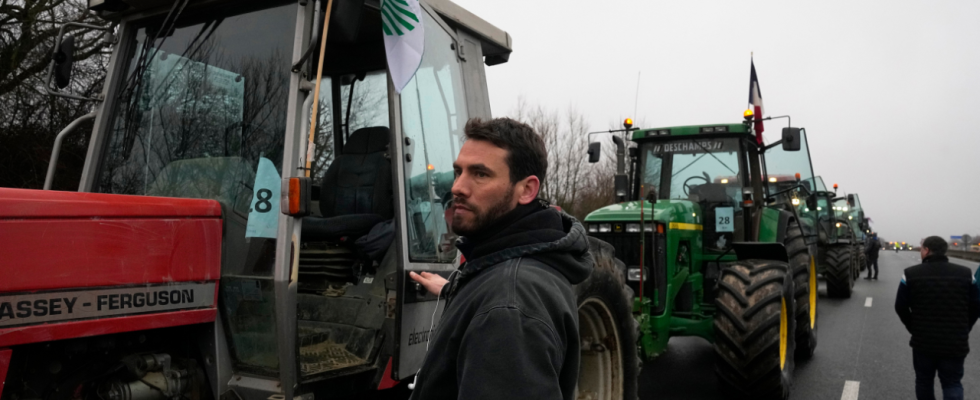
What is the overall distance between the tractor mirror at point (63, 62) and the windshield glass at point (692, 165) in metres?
5.58

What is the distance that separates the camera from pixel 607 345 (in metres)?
4.27

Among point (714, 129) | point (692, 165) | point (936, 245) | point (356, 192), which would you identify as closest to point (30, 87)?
point (356, 192)

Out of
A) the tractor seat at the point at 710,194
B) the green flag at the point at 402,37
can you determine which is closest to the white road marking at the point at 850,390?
the tractor seat at the point at 710,194

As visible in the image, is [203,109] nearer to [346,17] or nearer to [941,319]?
[346,17]

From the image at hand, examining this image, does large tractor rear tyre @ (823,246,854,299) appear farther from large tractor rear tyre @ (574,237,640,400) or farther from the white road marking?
large tractor rear tyre @ (574,237,640,400)

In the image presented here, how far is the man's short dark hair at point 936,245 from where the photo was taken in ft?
18.4

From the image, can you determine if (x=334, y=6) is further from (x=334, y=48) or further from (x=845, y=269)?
(x=845, y=269)

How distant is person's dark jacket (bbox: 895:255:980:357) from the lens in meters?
5.27

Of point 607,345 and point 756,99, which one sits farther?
point 756,99

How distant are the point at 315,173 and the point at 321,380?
4.55ft

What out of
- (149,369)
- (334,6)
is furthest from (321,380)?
(334,6)

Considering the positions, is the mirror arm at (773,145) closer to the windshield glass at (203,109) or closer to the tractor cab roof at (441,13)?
the tractor cab roof at (441,13)

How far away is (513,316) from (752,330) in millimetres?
4716

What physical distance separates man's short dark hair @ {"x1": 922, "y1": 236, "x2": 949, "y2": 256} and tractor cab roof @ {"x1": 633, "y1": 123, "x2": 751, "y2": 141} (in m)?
1.93
